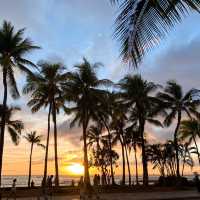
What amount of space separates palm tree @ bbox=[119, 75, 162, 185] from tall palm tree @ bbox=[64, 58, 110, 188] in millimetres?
7158

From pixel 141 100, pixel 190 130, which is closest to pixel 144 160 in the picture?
pixel 141 100

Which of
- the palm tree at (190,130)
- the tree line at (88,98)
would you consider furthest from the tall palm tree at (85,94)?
the palm tree at (190,130)

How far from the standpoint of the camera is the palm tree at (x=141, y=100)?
158 ft

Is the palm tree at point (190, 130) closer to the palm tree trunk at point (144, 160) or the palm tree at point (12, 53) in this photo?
the palm tree trunk at point (144, 160)

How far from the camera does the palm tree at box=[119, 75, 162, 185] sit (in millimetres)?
48219

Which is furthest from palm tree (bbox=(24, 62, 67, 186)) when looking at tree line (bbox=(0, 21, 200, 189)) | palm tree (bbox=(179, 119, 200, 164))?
palm tree (bbox=(179, 119, 200, 164))

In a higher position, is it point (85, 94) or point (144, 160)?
point (85, 94)

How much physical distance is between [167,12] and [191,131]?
55368mm

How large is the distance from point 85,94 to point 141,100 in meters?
9.08

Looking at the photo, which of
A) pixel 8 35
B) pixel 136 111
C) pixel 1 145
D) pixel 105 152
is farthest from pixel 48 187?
pixel 105 152

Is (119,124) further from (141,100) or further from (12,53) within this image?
(12,53)

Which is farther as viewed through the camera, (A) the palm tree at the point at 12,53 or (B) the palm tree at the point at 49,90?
(B) the palm tree at the point at 49,90

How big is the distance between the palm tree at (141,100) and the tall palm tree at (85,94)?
716 cm

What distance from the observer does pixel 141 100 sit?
48.2 metres
